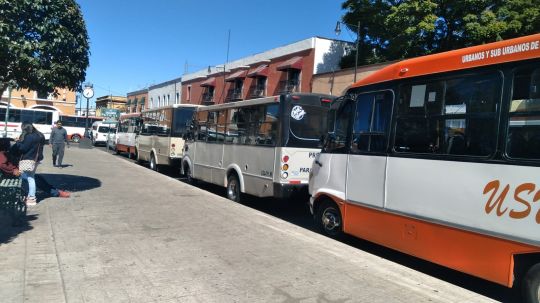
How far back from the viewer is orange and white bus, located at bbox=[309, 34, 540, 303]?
4734mm

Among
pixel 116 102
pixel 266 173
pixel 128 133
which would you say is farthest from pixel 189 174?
pixel 116 102

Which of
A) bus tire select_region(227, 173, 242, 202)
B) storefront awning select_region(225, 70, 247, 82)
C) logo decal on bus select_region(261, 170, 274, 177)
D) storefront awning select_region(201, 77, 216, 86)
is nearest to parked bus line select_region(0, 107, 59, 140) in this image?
storefront awning select_region(201, 77, 216, 86)

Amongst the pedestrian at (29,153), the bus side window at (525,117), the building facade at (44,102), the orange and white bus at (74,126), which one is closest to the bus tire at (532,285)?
the bus side window at (525,117)

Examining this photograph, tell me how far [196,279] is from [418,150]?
3.28m

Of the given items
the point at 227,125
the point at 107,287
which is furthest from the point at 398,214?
the point at 227,125

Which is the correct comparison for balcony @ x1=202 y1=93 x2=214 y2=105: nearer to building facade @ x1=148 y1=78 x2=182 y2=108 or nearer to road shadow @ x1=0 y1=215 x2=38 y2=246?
building facade @ x1=148 y1=78 x2=182 y2=108

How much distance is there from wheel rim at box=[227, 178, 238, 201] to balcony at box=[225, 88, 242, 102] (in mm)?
29425

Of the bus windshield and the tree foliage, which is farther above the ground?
the tree foliage

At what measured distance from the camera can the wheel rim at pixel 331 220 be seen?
25.2 ft

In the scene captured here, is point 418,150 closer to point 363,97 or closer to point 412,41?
point 363,97

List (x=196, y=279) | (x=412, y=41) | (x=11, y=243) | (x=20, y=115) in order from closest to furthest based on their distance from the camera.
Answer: (x=196, y=279)
(x=11, y=243)
(x=412, y=41)
(x=20, y=115)

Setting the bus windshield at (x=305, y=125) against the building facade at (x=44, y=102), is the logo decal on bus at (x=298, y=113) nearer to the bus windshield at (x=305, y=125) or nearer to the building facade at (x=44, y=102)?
the bus windshield at (x=305, y=125)

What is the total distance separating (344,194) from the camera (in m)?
7.34

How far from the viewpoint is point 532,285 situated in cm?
453
